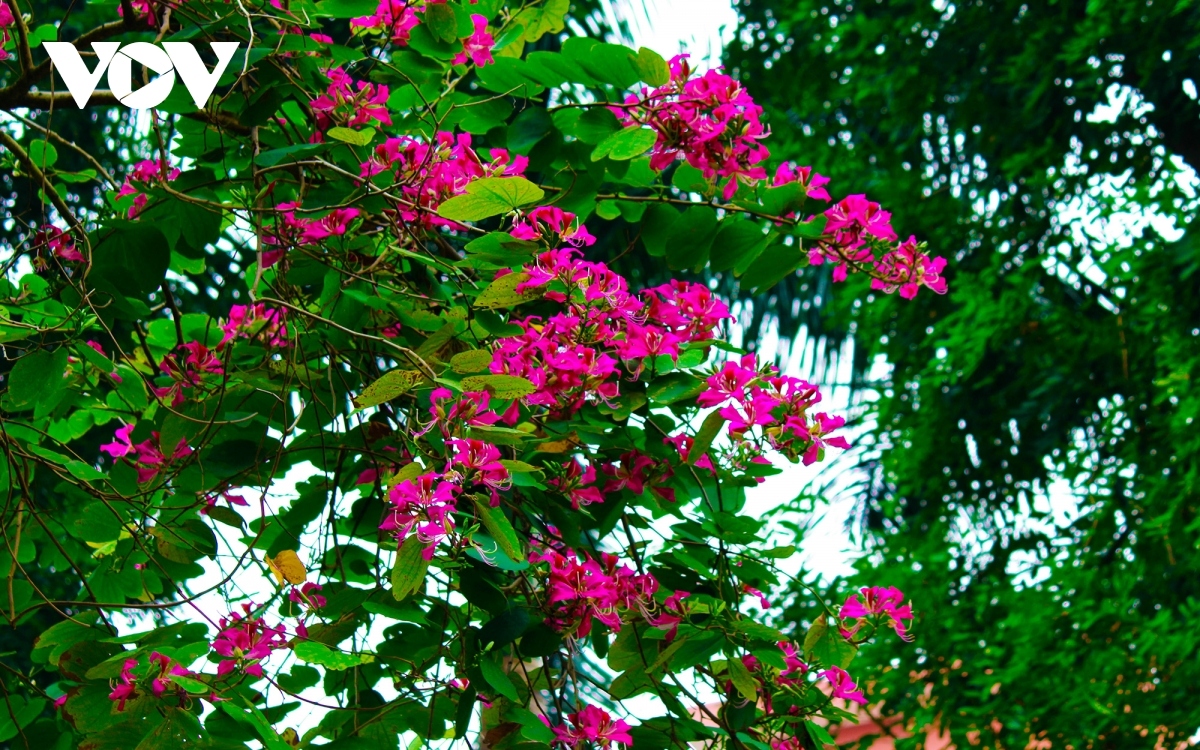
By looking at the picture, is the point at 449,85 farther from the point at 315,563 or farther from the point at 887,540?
the point at 887,540

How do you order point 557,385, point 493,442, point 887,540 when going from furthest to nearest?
point 887,540 → point 557,385 → point 493,442

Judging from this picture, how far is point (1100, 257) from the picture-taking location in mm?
3639

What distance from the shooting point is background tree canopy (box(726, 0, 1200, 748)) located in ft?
10.6

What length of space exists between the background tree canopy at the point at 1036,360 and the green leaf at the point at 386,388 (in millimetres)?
2469

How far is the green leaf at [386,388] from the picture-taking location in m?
1.15

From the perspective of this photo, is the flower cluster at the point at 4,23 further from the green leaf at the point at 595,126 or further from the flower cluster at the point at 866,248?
the flower cluster at the point at 866,248

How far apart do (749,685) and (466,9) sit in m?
0.82

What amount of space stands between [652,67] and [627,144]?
89mm

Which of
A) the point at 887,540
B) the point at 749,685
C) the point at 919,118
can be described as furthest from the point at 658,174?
the point at 919,118

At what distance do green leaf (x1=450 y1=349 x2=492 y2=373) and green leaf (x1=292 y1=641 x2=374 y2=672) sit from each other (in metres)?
0.28

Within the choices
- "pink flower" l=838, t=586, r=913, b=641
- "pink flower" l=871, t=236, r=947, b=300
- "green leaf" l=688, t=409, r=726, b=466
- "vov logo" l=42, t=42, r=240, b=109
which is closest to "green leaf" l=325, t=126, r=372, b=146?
"vov logo" l=42, t=42, r=240, b=109

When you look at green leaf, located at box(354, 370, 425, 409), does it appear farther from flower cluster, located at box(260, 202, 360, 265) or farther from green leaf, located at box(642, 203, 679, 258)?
green leaf, located at box(642, 203, 679, 258)

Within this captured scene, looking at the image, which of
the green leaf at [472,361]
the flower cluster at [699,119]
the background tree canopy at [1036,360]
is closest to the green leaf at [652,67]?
the flower cluster at [699,119]

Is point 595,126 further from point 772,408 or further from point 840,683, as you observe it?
point 840,683
